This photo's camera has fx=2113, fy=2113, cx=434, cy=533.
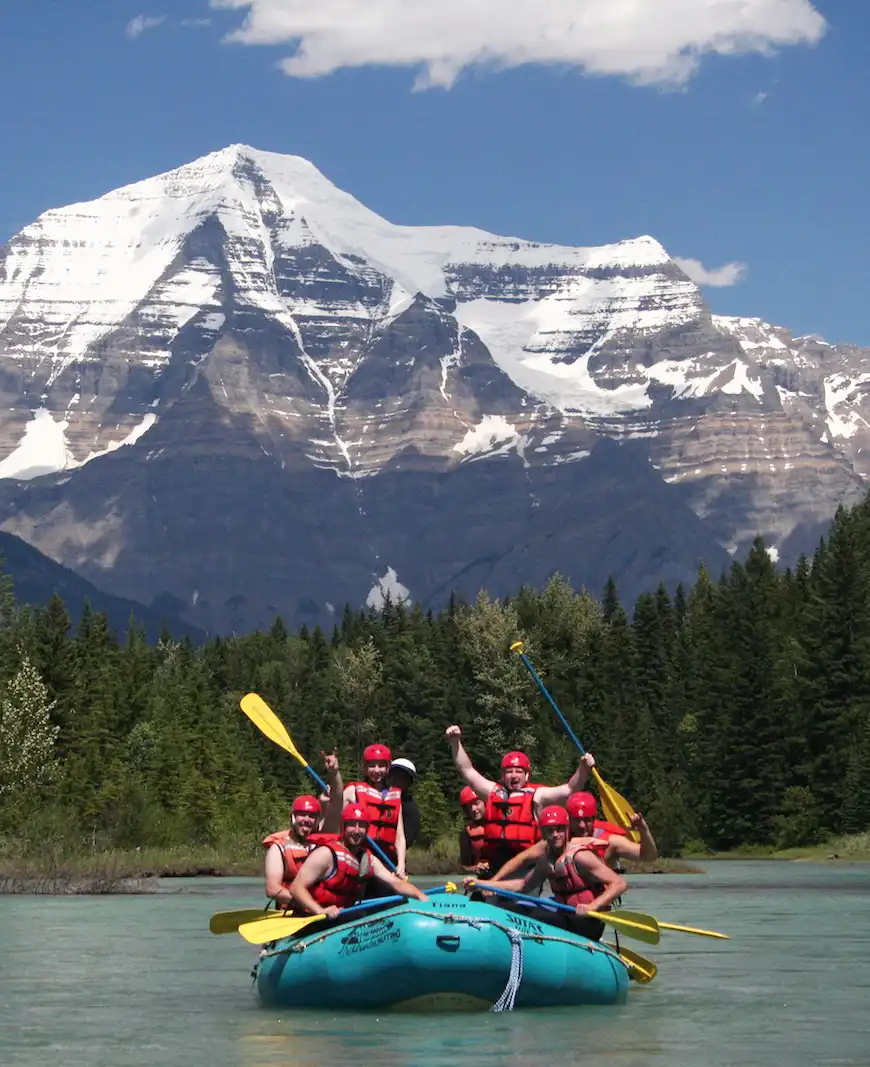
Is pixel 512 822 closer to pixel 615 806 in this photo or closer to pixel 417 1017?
pixel 417 1017

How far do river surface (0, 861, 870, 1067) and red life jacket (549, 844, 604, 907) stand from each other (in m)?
1.59

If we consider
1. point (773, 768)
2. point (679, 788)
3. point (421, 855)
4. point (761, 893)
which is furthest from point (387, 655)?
point (761, 893)

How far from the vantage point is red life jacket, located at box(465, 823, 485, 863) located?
1246 inches

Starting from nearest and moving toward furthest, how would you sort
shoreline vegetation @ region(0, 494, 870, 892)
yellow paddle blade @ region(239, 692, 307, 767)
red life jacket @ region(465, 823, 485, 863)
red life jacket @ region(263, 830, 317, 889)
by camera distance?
red life jacket @ region(263, 830, 317, 889), red life jacket @ region(465, 823, 485, 863), yellow paddle blade @ region(239, 692, 307, 767), shoreline vegetation @ region(0, 494, 870, 892)

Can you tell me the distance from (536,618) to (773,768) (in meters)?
59.1

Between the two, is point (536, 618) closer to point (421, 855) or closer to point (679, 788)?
point (679, 788)

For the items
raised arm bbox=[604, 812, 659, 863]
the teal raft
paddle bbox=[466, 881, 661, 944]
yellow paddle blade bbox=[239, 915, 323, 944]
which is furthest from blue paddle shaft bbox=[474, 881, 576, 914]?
yellow paddle blade bbox=[239, 915, 323, 944]

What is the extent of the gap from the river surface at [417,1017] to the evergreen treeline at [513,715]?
3736cm

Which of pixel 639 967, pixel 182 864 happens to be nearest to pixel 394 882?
pixel 639 967

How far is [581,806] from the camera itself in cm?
3002

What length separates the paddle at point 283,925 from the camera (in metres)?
28.9

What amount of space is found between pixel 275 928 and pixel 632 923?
200 inches

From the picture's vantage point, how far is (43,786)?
9431 cm

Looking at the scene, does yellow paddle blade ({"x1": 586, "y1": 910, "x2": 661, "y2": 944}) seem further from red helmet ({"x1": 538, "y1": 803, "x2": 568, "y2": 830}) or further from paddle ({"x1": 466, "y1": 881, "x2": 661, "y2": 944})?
red helmet ({"x1": 538, "y1": 803, "x2": 568, "y2": 830})
